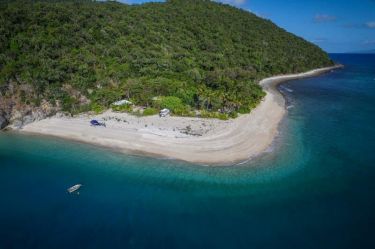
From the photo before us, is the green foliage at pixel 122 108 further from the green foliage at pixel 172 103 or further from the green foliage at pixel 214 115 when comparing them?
the green foliage at pixel 214 115

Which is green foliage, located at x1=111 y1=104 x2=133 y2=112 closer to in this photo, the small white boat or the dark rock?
the dark rock

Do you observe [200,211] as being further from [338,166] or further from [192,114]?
[192,114]

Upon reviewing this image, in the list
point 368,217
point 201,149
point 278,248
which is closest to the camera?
point 278,248

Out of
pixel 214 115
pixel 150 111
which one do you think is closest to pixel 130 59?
pixel 150 111

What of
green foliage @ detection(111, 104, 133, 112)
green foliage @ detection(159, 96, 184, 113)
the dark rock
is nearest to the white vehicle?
green foliage @ detection(159, 96, 184, 113)

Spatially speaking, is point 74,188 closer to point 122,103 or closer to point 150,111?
point 150,111

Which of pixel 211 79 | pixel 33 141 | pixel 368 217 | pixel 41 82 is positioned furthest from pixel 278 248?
pixel 41 82

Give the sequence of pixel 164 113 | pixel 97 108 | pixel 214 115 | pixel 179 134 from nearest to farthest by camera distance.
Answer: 1. pixel 179 134
2. pixel 214 115
3. pixel 164 113
4. pixel 97 108
